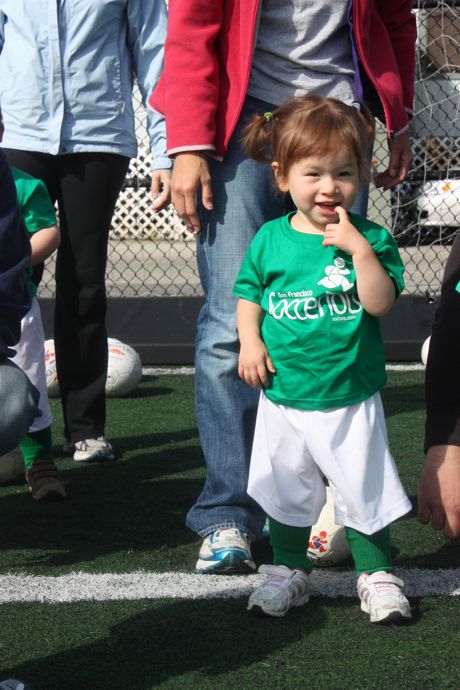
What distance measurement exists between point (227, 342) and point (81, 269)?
5.17 ft

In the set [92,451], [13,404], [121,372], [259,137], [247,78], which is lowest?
[121,372]

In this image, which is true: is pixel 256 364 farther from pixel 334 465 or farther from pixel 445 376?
pixel 445 376

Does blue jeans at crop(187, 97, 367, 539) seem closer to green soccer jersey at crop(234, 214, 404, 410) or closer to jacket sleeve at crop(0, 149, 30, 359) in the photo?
green soccer jersey at crop(234, 214, 404, 410)

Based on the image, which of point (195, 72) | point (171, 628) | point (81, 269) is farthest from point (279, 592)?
point (81, 269)

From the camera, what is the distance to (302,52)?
3322 millimetres

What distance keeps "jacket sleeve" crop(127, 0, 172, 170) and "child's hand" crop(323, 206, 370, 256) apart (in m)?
1.86

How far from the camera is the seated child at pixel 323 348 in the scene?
2.96 metres

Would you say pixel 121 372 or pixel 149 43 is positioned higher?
pixel 149 43

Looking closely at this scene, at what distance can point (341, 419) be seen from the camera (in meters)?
2.97

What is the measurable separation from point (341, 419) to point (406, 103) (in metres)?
1.15

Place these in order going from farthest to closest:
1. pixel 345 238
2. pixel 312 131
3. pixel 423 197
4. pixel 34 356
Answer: pixel 423 197, pixel 34 356, pixel 312 131, pixel 345 238

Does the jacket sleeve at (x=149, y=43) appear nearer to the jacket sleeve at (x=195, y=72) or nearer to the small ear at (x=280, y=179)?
the jacket sleeve at (x=195, y=72)

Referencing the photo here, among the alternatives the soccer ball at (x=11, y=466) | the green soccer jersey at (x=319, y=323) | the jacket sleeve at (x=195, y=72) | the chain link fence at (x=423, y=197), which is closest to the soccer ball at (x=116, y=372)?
the soccer ball at (x=11, y=466)

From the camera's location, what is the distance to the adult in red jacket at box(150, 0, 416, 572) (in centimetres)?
330
